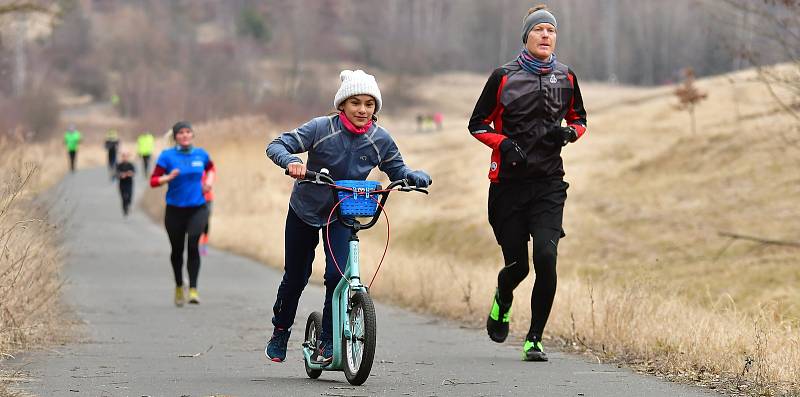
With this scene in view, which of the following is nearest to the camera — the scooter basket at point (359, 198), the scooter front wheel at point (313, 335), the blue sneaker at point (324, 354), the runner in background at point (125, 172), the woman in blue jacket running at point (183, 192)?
the scooter basket at point (359, 198)

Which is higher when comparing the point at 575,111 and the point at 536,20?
the point at 536,20

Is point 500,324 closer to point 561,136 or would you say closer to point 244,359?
point 561,136

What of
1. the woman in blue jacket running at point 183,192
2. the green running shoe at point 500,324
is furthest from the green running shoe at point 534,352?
the woman in blue jacket running at point 183,192

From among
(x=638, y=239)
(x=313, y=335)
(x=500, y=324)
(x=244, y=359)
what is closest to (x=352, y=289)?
(x=313, y=335)

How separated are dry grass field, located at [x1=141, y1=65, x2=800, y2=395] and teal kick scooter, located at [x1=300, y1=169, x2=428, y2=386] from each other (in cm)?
196

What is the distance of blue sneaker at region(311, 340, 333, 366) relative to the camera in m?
8.80

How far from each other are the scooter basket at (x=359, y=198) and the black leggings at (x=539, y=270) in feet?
5.68

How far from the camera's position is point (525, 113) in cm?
985

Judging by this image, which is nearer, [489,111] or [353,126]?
[353,126]

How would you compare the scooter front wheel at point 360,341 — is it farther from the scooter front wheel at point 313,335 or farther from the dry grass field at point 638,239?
the dry grass field at point 638,239

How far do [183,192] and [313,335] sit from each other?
6949mm

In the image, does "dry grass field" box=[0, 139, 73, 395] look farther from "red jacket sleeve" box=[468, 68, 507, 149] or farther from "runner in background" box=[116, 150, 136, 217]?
"runner in background" box=[116, 150, 136, 217]

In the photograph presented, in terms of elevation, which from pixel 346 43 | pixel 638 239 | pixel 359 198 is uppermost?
pixel 359 198

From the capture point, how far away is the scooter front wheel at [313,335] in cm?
898
